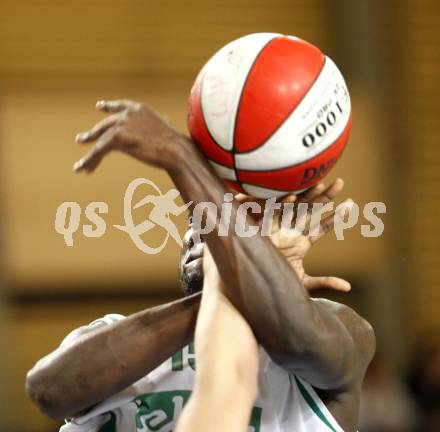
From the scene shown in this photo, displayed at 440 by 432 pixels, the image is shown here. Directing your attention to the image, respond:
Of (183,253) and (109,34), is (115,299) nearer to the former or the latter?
(109,34)

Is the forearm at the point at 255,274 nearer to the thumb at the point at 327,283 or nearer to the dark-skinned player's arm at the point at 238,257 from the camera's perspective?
the dark-skinned player's arm at the point at 238,257

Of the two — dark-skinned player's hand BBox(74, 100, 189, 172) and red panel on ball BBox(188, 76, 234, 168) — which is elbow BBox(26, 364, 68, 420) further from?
red panel on ball BBox(188, 76, 234, 168)

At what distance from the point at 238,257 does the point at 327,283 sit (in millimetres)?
535

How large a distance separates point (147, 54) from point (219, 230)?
668 cm

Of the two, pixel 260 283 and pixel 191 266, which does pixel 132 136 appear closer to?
pixel 260 283

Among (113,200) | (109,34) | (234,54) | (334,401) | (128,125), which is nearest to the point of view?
(128,125)

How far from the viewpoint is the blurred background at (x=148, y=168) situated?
8.71m

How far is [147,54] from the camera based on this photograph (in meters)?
9.40

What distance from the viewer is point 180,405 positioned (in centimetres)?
343

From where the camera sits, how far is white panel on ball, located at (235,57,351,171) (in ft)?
9.96

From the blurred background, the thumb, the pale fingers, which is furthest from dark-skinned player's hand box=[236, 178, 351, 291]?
the blurred background

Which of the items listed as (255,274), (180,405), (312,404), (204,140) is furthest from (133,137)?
(312,404)

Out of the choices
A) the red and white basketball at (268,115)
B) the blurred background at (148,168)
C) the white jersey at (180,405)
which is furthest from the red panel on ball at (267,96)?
the blurred background at (148,168)

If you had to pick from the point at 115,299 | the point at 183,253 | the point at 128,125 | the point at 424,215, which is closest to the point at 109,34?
the point at 115,299
